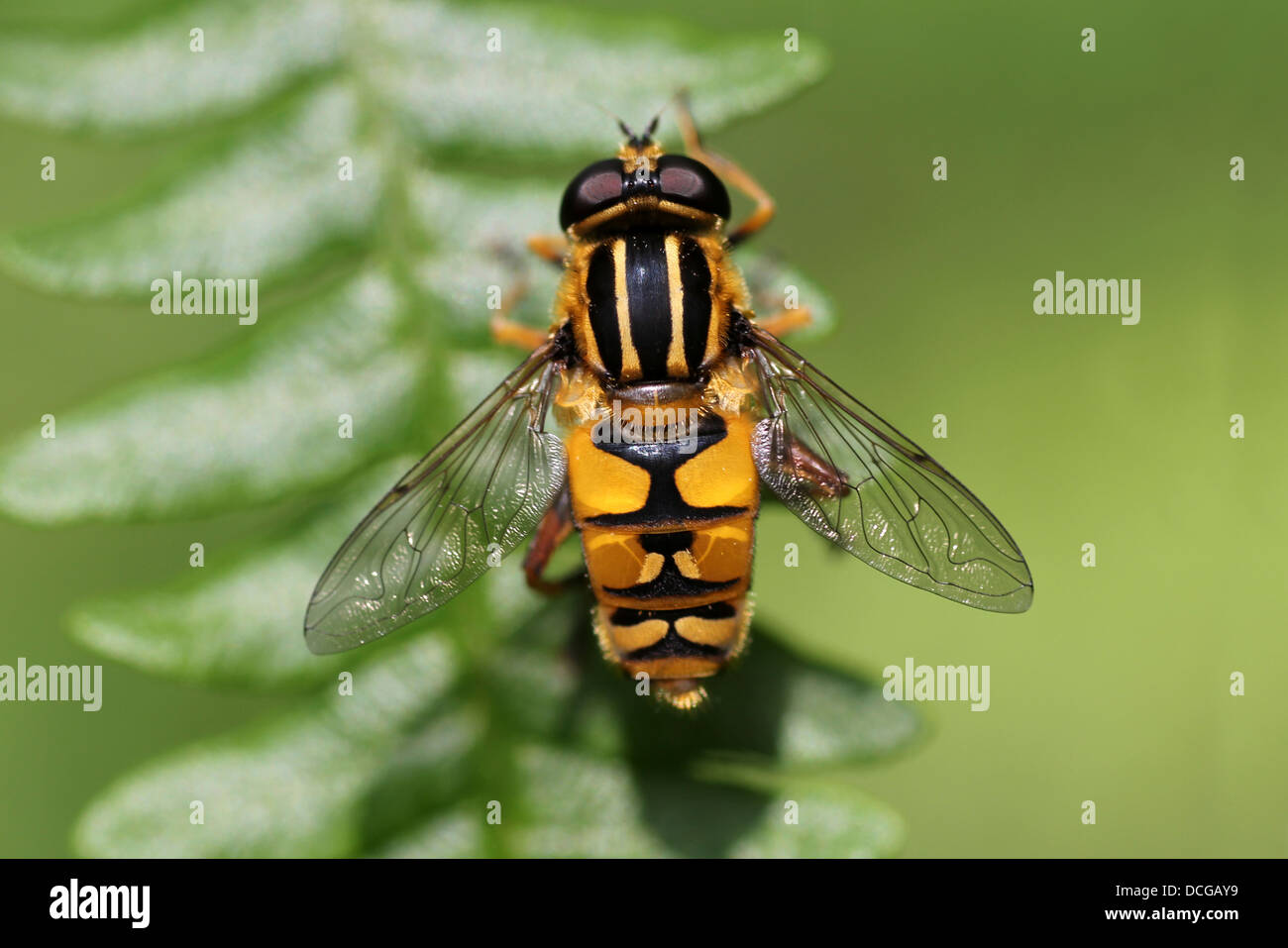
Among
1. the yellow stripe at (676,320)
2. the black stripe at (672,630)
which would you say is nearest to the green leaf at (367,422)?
the black stripe at (672,630)

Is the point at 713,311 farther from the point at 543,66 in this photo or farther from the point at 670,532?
the point at 543,66

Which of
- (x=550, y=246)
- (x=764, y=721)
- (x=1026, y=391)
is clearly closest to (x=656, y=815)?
(x=764, y=721)

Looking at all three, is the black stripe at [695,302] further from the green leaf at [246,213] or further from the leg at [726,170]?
the green leaf at [246,213]

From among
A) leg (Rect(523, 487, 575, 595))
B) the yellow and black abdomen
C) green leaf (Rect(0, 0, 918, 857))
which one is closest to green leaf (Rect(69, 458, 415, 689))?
green leaf (Rect(0, 0, 918, 857))

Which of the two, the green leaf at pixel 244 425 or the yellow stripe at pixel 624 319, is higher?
the yellow stripe at pixel 624 319

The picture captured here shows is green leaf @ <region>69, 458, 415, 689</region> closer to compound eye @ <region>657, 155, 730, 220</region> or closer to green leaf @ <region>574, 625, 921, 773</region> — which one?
green leaf @ <region>574, 625, 921, 773</region>

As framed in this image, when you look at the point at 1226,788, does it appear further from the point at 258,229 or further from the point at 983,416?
the point at 258,229

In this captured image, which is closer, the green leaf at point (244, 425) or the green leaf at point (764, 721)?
the green leaf at point (244, 425)
